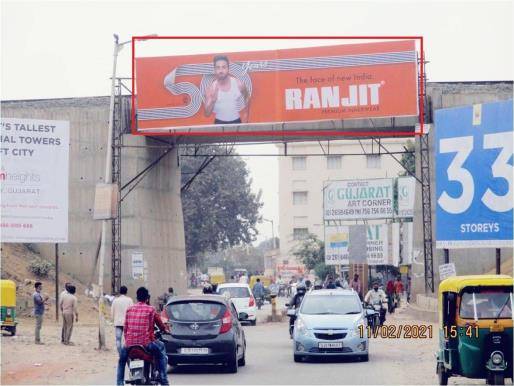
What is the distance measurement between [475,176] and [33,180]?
11.5 metres

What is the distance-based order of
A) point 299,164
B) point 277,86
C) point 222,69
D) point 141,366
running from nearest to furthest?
point 141,366
point 277,86
point 222,69
point 299,164

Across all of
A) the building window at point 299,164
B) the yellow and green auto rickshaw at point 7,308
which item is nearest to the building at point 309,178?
the building window at point 299,164

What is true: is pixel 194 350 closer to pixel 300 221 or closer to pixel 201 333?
pixel 201 333

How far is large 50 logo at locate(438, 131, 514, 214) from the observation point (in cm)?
2120

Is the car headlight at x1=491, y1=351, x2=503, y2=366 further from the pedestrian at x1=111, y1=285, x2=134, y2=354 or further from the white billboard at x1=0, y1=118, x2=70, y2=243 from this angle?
the white billboard at x1=0, y1=118, x2=70, y2=243

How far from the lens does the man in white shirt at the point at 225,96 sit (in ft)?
127

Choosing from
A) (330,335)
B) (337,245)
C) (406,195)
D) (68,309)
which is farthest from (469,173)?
(337,245)

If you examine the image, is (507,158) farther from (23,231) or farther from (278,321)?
(278,321)

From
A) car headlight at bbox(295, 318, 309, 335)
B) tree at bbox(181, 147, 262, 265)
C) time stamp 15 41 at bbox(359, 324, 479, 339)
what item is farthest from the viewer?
tree at bbox(181, 147, 262, 265)

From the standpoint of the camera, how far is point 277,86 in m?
38.4

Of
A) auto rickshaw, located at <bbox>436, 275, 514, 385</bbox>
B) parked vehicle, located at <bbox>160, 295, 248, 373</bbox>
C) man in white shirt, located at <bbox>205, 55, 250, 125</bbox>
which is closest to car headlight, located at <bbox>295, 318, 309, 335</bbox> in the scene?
parked vehicle, located at <bbox>160, 295, 248, 373</bbox>

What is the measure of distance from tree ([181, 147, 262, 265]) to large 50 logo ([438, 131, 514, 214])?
177 feet

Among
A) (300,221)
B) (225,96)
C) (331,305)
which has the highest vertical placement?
(225,96)

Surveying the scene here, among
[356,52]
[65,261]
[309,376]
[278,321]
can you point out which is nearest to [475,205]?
[309,376]
